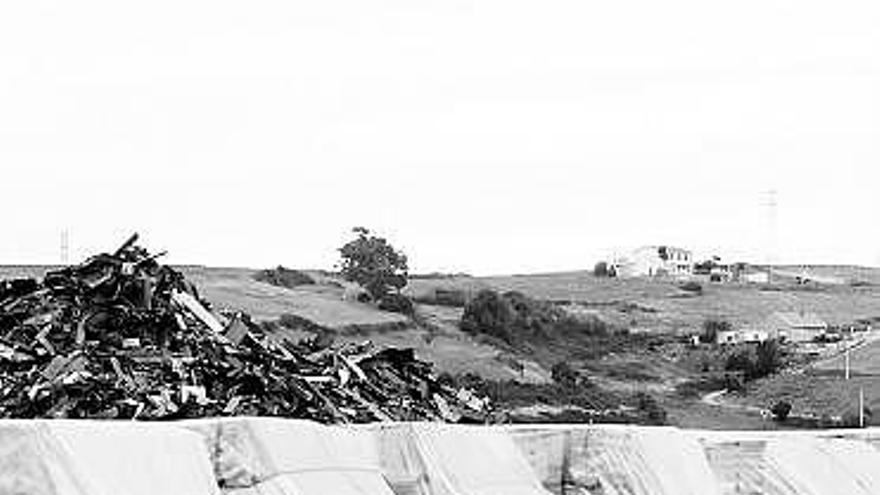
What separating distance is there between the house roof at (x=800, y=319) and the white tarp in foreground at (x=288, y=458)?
93142 millimetres

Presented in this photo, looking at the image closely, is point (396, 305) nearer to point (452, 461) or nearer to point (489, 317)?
point (489, 317)

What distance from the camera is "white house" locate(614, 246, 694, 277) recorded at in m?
139

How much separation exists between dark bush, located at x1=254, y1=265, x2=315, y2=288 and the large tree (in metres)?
1.78

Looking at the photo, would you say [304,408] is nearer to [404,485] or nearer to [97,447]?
[404,485]

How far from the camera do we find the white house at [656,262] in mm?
139000

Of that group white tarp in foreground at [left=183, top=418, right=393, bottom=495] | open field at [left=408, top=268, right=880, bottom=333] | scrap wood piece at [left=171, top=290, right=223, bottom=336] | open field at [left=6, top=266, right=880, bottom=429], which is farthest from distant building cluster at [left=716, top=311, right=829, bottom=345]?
white tarp in foreground at [left=183, top=418, right=393, bottom=495]

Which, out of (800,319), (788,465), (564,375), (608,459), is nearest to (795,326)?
(800,319)

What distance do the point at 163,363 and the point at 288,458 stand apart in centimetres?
364

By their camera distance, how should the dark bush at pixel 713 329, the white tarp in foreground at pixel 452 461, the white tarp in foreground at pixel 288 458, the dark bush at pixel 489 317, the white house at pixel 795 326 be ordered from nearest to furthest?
the white tarp in foreground at pixel 288 458
the white tarp in foreground at pixel 452 461
the dark bush at pixel 489 317
the dark bush at pixel 713 329
the white house at pixel 795 326

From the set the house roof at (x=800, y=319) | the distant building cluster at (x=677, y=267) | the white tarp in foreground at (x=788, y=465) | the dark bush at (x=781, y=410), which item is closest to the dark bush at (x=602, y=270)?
the distant building cluster at (x=677, y=267)

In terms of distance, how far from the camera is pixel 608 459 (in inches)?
542

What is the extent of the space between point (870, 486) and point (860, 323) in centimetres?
9160

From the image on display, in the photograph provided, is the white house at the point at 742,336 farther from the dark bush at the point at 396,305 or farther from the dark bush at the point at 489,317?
the dark bush at the point at 396,305

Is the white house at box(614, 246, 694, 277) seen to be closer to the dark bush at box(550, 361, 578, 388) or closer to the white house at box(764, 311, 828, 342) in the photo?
the white house at box(764, 311, 828, 342)
